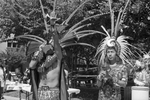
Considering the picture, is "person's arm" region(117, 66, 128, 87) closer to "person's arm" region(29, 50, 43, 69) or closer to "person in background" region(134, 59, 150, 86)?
"person's arm" region(29, 50, 43, 69)

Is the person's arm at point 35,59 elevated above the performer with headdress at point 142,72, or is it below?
above

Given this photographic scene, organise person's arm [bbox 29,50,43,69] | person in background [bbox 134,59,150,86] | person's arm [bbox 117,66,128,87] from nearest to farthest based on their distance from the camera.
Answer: person's arm [bbox 117,66,128,87], person's arm [bbox 29,50,43,69], person in background [bbox 134,59,150,86]

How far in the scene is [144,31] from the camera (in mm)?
8898

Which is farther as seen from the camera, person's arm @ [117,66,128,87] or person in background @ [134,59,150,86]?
person in background @ [134,59,150,86]

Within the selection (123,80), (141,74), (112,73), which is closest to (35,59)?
(112,73)

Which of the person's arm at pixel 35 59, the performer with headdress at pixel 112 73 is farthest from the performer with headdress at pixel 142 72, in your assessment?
the person's arm at pixel 35 59

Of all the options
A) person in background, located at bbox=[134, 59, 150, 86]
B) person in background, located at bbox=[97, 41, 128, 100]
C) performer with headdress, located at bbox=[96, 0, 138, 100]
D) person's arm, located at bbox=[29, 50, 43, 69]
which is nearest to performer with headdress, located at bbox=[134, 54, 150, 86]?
person in background, located at bbox=[134, 59, 150, 86]

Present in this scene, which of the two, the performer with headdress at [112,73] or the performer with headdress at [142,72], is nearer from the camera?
the performer with headdress at [112,73]

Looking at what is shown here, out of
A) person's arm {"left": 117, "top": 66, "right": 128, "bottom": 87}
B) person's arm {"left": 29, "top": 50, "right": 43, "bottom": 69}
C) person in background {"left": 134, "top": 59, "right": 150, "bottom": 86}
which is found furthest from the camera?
person in background {"left": 134, "top": 59, "right": 150, "bottom": 86}

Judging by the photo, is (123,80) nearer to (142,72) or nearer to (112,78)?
(112,78)

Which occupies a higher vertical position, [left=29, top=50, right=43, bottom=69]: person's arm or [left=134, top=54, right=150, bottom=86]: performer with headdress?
[left=29, top=50, right=43, bottom=69]: person's arm

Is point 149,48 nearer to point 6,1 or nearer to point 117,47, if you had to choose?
point 117,47

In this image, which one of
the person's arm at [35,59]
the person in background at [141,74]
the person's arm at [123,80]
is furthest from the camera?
the person in background at [141,74]

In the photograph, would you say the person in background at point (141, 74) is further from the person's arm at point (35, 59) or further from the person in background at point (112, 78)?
the person's arm at point (35, 59)
